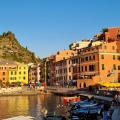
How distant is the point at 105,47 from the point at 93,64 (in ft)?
19.8

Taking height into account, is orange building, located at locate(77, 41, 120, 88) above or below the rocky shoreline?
above

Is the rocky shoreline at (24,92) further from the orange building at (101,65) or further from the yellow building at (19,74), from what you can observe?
the yellow building at (19,74)

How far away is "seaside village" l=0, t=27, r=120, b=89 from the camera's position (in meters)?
81.4

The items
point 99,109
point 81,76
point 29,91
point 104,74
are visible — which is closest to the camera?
point 99,109

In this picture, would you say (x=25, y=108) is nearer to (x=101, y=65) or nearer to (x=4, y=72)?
(x=101, y=65)

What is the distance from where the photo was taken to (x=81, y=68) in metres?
88.1

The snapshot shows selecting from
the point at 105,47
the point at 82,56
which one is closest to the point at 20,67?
the point at 82,56

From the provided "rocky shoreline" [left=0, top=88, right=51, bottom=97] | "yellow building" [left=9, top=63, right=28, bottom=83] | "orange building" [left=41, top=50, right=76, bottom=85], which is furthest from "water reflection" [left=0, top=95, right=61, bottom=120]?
"yellow building" [left=9, top=63, right=28, bottom=83]

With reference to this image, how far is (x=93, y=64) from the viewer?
271 ft

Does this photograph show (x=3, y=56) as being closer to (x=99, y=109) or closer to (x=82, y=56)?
(x=82, y=56)

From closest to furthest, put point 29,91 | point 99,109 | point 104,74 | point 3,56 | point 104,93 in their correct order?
point 99,109 → point 104,93 → point 104,74 → point 29,91 → point 3,56

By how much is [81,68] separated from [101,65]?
8.86m

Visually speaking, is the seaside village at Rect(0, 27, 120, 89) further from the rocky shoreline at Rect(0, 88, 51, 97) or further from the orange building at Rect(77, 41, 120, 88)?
the rocky shoreline at Rect(0, 88, 51, 97)

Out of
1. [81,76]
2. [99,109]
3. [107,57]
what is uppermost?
[107,57]
